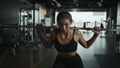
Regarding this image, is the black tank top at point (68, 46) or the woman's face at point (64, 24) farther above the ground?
the woman's face at point (64, 24)

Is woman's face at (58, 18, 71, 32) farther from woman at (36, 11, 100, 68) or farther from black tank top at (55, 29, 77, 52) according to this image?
black tank top at (55, 29, 77, 52)

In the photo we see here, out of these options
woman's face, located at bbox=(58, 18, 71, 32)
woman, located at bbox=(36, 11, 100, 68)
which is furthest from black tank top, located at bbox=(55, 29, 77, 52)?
woman's face, located at bbox=(58, 18, 71, 32)

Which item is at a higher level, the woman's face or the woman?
the woman's face

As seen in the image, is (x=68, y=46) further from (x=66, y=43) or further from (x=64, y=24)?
(x=64, y=24)

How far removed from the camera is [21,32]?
8.02m

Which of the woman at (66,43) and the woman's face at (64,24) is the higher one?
the woman's face at (64,24)

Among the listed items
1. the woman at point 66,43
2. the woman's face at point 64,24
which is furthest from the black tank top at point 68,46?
the woman's face at point 64,24

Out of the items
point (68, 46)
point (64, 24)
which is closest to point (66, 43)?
point (68, 46)

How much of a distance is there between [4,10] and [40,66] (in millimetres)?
4005

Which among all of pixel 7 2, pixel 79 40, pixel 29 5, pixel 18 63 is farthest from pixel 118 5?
pixel 79 40

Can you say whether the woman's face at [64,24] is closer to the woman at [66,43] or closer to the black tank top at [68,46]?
the woman at [66,43]

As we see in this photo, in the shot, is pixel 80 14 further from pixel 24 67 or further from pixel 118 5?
pixel 24 67

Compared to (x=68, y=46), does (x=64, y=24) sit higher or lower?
higher

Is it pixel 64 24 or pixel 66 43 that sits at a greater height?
pixel 64 24
